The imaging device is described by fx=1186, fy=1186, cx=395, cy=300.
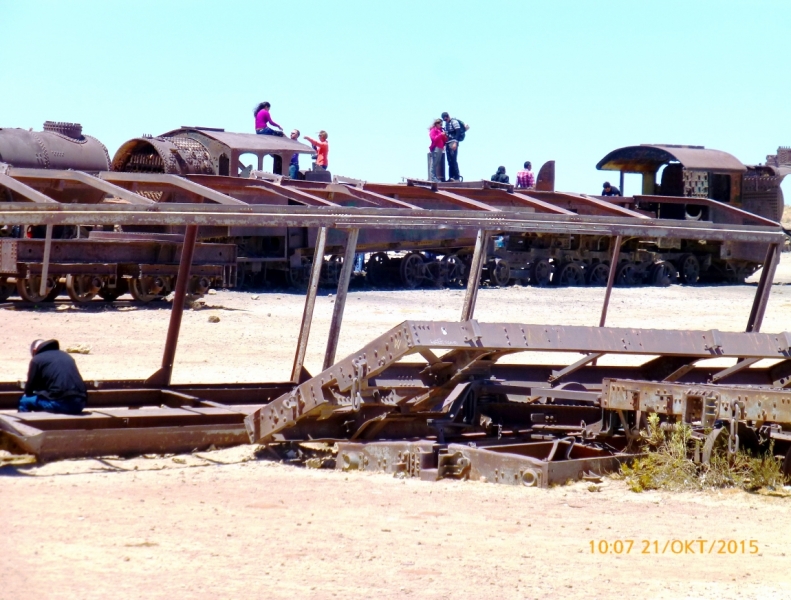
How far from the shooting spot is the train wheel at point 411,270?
79.4 ft

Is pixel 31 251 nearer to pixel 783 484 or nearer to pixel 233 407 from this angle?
pixel 233 407

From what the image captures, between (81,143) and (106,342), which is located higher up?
(81,143)

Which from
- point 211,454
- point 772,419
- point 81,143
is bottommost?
point 211,454

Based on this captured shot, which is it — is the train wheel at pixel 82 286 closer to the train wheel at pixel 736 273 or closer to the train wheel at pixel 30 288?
the train wheel at pixel 30 288

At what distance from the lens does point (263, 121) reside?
24594mm

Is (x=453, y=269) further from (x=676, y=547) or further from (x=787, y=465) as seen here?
(x=676, y=547)

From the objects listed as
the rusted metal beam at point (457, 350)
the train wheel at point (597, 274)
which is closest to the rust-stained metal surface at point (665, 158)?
the train wheel at point (597, 274)

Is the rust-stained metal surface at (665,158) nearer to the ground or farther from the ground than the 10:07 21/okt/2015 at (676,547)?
farther from the ground

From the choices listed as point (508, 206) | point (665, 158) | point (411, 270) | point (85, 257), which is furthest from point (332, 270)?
point (665, 158)

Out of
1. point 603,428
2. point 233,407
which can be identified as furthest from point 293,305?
point 603,428

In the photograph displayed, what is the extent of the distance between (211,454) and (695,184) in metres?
21.8

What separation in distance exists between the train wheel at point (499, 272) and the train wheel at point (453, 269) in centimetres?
60

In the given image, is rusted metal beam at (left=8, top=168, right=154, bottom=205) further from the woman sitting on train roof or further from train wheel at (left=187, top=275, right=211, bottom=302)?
the woman sitting on train roof

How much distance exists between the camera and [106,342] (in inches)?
577
